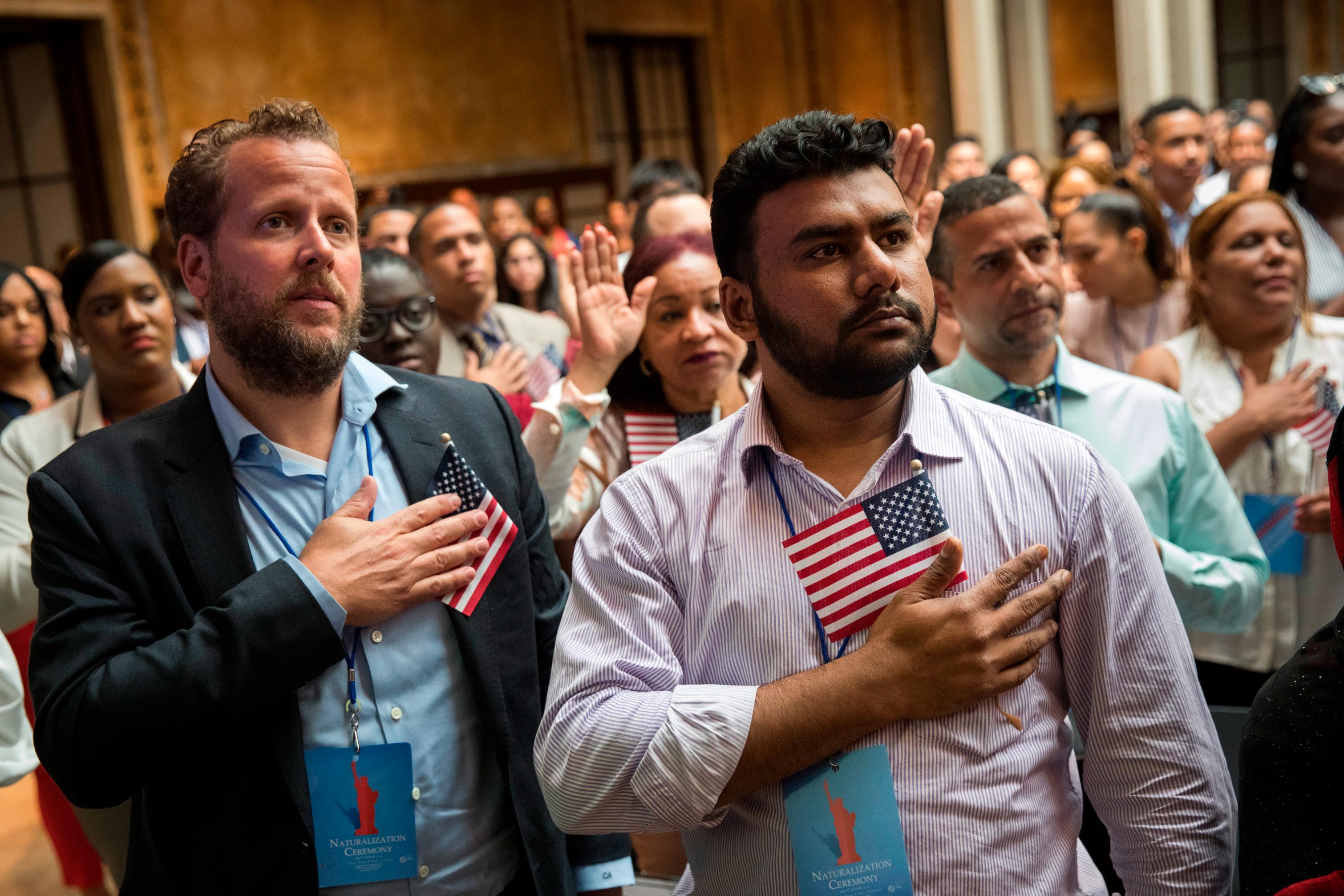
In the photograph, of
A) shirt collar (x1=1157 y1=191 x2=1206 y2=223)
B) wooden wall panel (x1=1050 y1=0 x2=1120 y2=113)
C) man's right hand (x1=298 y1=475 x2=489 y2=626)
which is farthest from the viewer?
wooden wall panel (x1=1050 y1=0 x2=1120 y2=113)

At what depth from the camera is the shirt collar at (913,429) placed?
1.60 meters

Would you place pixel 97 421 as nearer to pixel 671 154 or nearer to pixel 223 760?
pixel 223 760

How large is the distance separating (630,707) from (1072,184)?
501 centimetres

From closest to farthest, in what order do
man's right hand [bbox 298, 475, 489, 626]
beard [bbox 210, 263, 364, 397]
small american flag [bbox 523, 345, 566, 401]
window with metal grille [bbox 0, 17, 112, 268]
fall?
man's right hand [bbox 298, 475, 489, 626]
beard [bbox 210, 263, 364, 397]
small american flag [bbox 523, 345, 566, 401]
window with metal grille [bbox 0, 17, 112, 268]

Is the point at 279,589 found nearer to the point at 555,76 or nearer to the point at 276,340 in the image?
the point at 276,340

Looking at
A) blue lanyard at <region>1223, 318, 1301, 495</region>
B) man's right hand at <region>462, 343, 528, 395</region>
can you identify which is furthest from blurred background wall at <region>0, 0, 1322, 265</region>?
man's right hand at <region>462, 343, 528, 395</region>

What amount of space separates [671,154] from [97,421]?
15.0 metres

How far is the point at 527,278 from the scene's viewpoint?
6.63 metres

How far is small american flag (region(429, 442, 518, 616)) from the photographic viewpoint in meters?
1.85

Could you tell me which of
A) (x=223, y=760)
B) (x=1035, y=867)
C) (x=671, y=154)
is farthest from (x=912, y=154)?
(x=671, y=154)

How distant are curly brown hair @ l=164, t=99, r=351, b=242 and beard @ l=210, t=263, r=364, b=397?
0.38 ft

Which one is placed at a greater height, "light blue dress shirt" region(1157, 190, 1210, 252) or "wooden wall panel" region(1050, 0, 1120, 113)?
"wooden wall panel" region(1050, 0, 1120, 113)

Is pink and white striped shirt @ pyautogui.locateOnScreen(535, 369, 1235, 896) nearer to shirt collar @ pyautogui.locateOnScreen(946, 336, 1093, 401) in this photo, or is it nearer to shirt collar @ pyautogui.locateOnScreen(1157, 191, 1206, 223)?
shirt collar @ pyautogui.locateOnScreen(946, 336, 1093, 401)

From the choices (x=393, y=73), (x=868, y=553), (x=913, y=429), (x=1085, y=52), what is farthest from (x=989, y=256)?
(x=1085, y=52)
